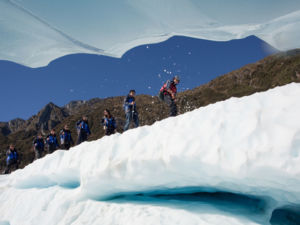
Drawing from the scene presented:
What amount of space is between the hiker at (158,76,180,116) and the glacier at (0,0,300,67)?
81.6 inches

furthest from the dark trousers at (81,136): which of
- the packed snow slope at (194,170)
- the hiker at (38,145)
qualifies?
the packed snow slope at (194,170)

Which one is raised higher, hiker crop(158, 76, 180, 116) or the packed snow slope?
hiker crop(158, 76, 180, 116)

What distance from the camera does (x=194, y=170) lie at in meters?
2.96

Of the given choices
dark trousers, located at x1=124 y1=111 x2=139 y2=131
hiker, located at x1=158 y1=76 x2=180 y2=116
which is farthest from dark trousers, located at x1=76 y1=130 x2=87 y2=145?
hiker, located at x1=158 y1=76 x2=180 y2=116

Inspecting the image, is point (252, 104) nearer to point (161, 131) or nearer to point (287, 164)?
point (287, 164)

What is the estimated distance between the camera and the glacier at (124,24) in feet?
24.0

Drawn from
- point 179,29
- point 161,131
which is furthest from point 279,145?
point 179,29

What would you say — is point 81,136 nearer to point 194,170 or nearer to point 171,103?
point 171,103

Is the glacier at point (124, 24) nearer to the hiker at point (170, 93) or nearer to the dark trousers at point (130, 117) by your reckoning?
the hiker at point (170, 93)

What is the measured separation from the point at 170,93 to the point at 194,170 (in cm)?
607

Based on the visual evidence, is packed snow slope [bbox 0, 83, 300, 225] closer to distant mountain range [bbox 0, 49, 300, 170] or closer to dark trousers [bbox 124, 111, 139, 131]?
dark trousers [bbox 124, 111, 139, 131]

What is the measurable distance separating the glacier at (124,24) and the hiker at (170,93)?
6.80ft

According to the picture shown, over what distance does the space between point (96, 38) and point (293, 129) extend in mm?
8582

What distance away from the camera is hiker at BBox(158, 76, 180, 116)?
887 centimetres
